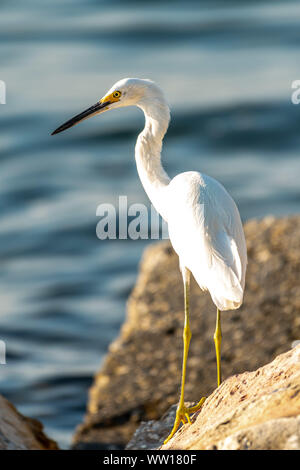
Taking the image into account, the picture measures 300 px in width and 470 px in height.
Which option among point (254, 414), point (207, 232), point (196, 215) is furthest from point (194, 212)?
point (254, 414)

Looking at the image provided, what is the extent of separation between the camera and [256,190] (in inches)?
523

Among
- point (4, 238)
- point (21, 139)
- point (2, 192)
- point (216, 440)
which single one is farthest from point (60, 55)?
point (216, 440)

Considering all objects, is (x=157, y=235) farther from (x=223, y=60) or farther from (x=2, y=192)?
(x=223, y=60)

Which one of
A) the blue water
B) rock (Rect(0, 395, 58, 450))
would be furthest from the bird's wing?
the blue water

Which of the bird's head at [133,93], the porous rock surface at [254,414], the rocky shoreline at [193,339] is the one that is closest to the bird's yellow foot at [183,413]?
the porous rock surface at [254,414]

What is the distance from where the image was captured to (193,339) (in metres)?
7.38

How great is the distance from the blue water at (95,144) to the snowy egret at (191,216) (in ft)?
11.3

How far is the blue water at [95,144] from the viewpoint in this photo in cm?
1037

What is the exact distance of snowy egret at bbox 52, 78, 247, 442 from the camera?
4.36 meters

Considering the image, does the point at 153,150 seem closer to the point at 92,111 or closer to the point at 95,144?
the point at 92,111

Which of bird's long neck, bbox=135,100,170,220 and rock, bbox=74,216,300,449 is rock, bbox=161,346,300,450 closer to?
bird's long neck, bbox=135,100,170,220

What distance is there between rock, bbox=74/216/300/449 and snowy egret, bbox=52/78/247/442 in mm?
2112

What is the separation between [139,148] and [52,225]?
25.1ft

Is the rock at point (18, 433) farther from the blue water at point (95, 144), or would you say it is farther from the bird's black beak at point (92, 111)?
the blue water at point (95, 144)
